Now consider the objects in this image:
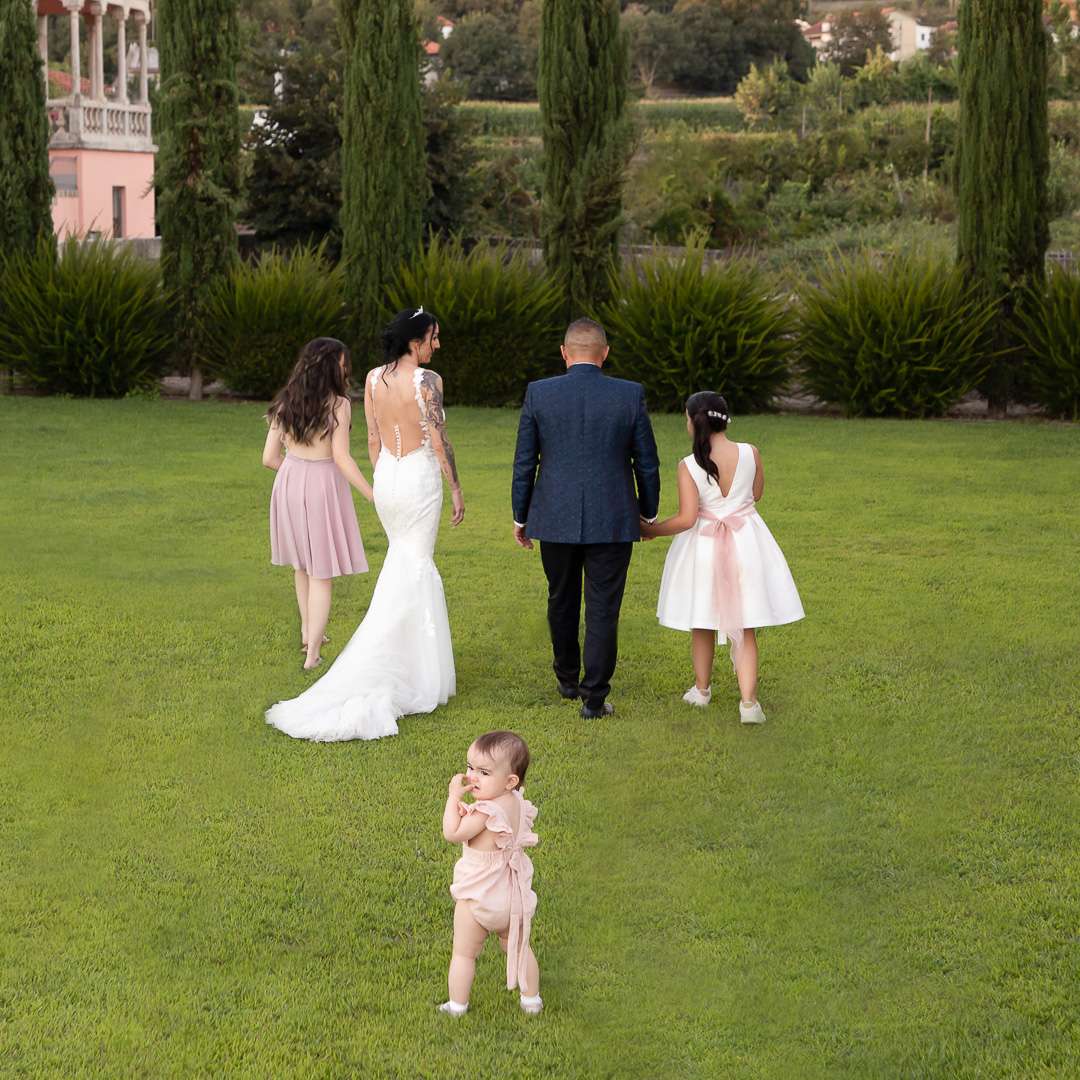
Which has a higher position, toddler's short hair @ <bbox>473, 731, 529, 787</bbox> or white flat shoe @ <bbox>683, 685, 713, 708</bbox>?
toddler's short hair @ <bbox>473, 731, 529, 787</bbox>

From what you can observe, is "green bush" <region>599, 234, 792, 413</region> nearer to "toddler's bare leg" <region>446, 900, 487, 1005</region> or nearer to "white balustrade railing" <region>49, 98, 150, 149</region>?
"toddler's bare leg" <region>446, 900, 487, 1005</region>

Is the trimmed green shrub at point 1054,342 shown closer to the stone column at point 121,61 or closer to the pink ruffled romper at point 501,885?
the pink ruffled romper at point 501,885

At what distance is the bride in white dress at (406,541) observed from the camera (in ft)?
27.0

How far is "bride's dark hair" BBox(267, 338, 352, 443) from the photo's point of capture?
897 centimetres

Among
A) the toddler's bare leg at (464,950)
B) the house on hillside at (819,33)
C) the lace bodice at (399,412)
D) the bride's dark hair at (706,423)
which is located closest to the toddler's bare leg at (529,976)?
the toddler's bare leg at (464,950)

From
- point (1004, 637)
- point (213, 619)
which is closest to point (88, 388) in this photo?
point (213, 619)

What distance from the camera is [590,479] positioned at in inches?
315

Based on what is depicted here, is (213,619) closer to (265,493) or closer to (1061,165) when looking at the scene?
(265,493)

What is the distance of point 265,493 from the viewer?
14.1 meters

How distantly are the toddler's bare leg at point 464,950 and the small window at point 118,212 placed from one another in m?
41.3

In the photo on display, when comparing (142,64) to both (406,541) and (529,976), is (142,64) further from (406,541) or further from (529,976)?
(529,976)

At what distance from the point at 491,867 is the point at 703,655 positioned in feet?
11.5

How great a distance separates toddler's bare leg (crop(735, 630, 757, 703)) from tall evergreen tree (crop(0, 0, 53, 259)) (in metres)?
14.8

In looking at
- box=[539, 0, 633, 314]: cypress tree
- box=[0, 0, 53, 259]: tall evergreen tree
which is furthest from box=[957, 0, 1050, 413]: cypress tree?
box=[0, 0, 53, 259]: tall evergreen tree
